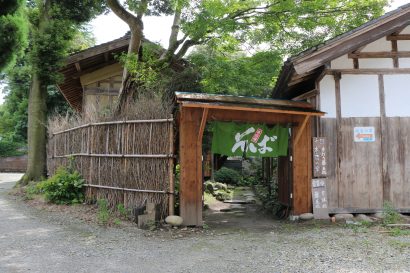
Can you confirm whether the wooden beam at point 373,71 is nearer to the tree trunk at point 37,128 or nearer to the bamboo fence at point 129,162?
the bamboo fence at point 129,162

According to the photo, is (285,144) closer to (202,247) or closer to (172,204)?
(172,204)

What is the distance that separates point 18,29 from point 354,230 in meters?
10.6

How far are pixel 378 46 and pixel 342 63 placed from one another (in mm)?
1135

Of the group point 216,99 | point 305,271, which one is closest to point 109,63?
point 216,99

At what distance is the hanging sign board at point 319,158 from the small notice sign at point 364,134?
98cm

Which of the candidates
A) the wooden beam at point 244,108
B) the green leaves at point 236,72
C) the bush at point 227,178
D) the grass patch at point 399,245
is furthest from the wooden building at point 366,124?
the bush at point 227,178

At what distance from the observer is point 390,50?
409 inches

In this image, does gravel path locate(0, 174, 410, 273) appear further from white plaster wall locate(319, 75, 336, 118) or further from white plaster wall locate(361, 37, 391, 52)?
white plaster wall locate(361, 37, 391, 52)

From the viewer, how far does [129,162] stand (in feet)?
32.8

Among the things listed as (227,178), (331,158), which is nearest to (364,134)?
(331,158)

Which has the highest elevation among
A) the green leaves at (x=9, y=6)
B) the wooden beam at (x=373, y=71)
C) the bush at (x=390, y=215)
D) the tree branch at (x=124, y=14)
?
the tree branch at (x=124, y=14)

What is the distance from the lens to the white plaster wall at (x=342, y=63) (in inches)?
408

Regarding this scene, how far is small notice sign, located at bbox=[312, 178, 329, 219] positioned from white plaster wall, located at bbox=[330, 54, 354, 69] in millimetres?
3252

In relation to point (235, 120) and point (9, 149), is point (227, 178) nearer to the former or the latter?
point (235, 120)
